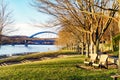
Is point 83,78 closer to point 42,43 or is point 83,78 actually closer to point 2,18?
point 2,18

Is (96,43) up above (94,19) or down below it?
below

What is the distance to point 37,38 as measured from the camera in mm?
146125

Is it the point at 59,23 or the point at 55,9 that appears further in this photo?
the point at 59,23

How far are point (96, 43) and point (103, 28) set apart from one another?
1.43 m

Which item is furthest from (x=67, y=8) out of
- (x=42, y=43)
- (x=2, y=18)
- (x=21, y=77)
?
(x=42, y=43)

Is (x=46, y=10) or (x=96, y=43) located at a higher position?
(x=46, y=10)

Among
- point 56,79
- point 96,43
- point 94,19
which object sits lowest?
point 56,79

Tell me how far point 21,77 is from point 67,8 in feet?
32.4

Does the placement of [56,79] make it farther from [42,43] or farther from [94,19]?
[42,43]

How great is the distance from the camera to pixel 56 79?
14.8m

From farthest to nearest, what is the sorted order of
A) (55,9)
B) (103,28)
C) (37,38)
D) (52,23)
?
(37,38) → (52,23) → (55,9) → (103,28)

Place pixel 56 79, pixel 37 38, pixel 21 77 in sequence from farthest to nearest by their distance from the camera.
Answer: pixel 37 38
pixel 21 77
pixel 56 79

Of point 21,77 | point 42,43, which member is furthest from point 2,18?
point 42,43

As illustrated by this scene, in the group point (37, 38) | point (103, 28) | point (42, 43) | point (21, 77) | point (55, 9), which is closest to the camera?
point (21, 77)
